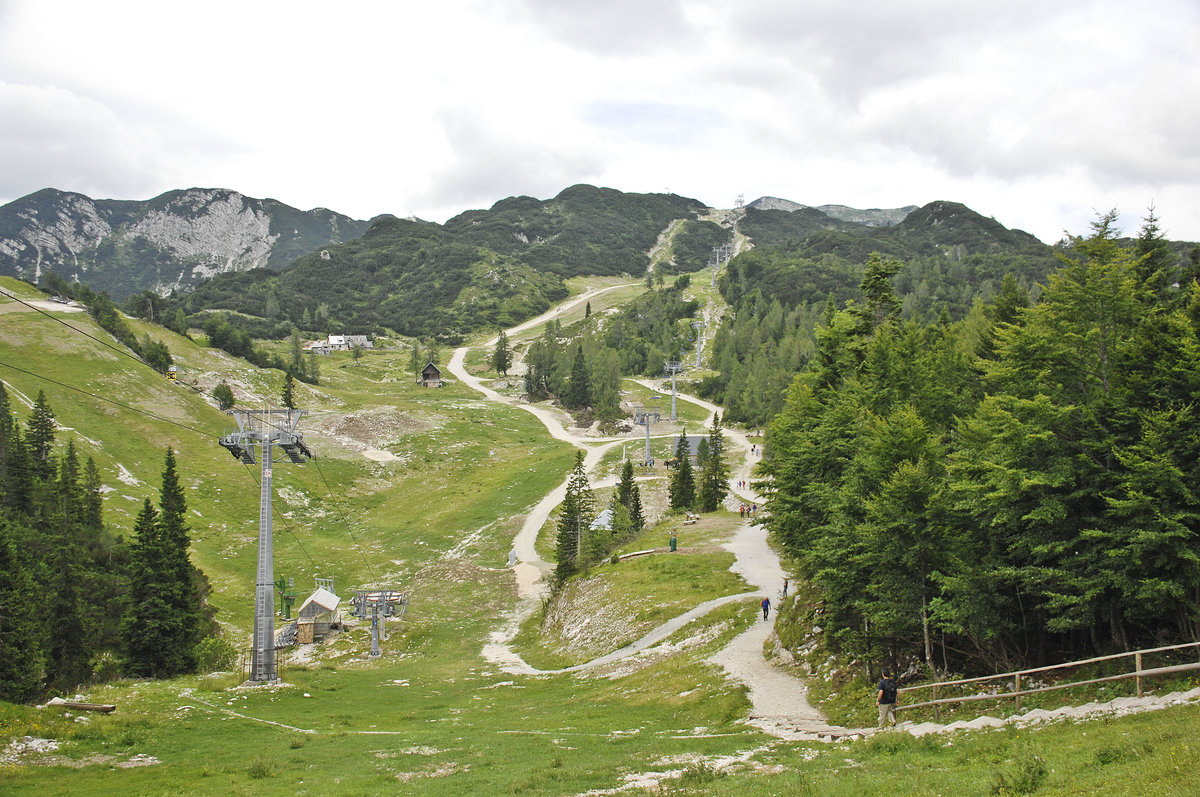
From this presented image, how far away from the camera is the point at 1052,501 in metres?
22.3

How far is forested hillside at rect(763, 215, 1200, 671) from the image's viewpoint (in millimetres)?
20406

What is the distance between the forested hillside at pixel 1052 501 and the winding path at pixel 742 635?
12.8ft

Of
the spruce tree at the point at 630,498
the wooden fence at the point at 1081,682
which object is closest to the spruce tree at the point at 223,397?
the spruce tree at the point at 630,498

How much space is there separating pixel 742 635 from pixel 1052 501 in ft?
70.7

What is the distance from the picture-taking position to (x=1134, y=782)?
11.0 m

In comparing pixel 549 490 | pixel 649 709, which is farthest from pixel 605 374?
pixel 649 709

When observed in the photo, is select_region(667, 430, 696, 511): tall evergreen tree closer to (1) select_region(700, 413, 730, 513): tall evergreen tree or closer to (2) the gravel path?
(1) select_region(700, 413, 730, 513): tall evergreen tree

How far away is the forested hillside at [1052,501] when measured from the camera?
20406 millimetres

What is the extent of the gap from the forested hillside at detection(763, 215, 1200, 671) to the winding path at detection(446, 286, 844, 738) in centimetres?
390

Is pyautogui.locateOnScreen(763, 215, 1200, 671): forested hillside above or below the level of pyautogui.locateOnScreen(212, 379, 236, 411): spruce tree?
below

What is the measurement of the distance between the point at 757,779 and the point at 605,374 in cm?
13716

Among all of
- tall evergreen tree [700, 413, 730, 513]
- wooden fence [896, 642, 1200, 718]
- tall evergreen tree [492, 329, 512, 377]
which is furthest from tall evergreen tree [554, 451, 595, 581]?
tall evergreen tree [492, 329, 512, 377]

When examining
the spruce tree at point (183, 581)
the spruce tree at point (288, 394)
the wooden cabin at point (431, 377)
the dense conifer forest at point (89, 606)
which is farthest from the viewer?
the wooden cabin at point (431, 377)

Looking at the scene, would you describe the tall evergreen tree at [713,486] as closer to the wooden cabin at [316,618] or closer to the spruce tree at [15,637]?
the wooden cabin at [316,618]
